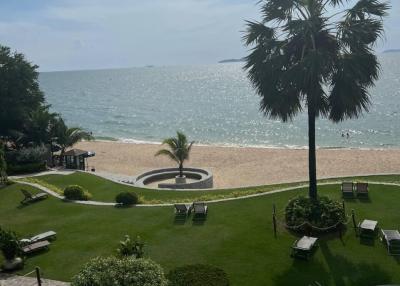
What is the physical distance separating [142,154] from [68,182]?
87.6 feet

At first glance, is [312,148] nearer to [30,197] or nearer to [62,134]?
[30,197]

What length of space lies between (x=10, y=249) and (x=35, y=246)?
1144 mm

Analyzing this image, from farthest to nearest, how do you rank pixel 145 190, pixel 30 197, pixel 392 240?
pixel 145 190
pixel 30 197
pixel 392 240

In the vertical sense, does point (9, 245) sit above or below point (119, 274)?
below

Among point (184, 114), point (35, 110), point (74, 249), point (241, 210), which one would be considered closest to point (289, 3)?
point (241, 210)

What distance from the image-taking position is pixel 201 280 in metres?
13.0

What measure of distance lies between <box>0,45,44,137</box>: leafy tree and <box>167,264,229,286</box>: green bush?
98.4 feet

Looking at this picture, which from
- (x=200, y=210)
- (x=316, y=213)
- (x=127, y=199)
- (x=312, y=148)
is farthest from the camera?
(x=127, y=199)

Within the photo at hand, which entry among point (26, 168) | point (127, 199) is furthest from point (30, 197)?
point (26, 168)

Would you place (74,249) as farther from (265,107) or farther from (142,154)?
(142,154)

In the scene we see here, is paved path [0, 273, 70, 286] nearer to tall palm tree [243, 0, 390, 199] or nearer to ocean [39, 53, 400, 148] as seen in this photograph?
tall palm tree [243, 0, 390, 199]

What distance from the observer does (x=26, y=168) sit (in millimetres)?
31812

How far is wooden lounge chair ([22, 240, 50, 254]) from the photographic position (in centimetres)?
1597

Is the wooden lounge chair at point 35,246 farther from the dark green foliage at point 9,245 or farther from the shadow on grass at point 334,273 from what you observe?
the shadow on grass at point 334,273
